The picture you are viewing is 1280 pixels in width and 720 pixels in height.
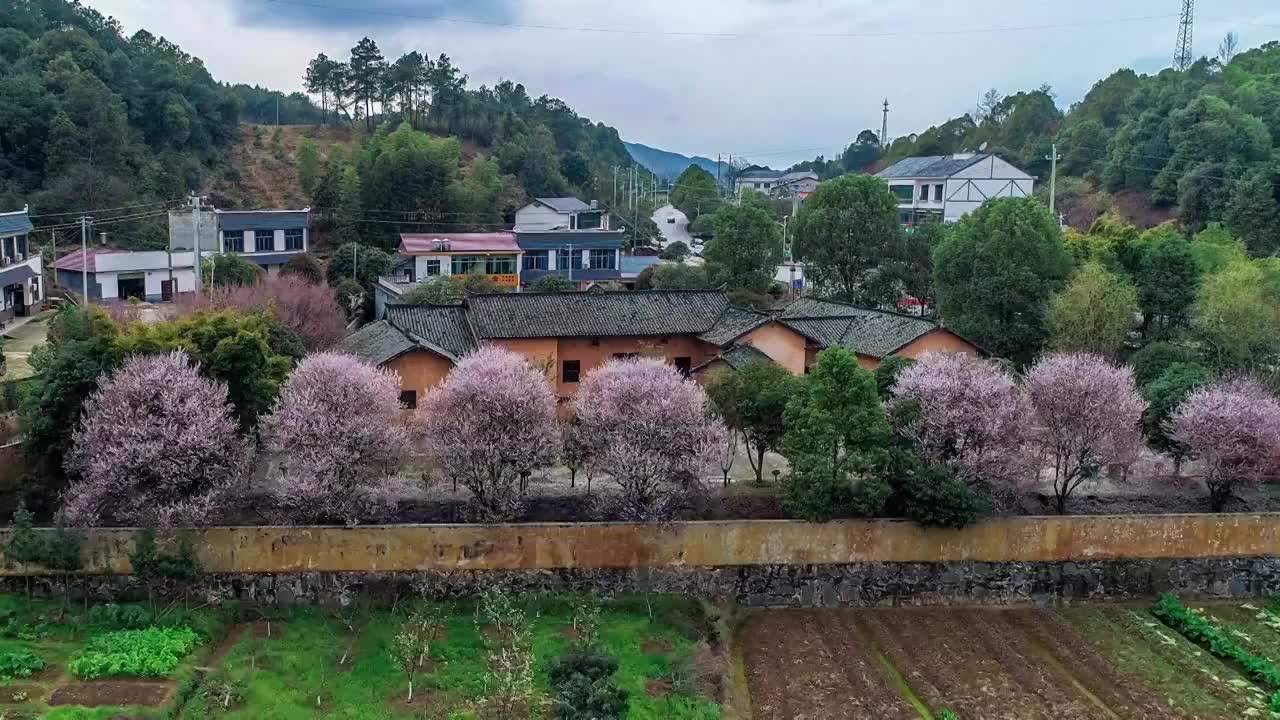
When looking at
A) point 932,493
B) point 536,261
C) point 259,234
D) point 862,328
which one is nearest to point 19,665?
point 932,493

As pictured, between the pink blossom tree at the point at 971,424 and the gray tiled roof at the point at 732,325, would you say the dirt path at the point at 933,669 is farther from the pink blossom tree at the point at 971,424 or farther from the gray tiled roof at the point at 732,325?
the gray tiled roof at the point at 732,325

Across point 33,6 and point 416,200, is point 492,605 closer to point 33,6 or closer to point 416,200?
point 416,200

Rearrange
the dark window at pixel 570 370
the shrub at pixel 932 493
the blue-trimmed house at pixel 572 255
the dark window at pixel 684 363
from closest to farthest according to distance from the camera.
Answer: the shrub at pixel 932 493
the dark window at pixel 570 370
the dark window at pixel 684 363
the blue-trimmed house at pixel 572 255

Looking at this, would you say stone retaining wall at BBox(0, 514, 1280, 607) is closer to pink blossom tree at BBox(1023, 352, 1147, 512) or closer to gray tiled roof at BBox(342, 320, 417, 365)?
pink blossom tree at BBox(1023, 352, 1147, 512)

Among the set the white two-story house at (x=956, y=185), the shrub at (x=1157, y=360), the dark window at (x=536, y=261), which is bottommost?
the shrub at (x=1157, y=360)

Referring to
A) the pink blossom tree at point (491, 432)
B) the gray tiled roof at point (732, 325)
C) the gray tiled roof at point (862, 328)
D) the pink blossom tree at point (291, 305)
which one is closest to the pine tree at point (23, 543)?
the pink blossom tree at point (491, 432)

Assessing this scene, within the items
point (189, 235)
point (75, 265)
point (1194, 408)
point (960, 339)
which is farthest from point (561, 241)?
point (1194, 408)

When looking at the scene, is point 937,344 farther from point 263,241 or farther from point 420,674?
point 263,241
